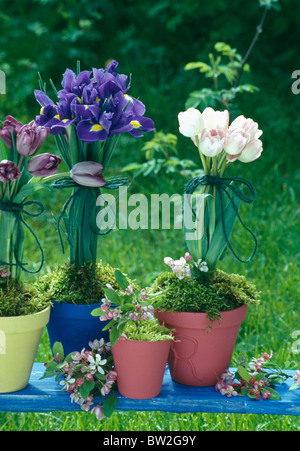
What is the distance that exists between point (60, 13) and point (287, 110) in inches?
67.7

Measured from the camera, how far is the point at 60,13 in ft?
13.5

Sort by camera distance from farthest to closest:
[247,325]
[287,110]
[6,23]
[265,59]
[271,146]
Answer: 1. [6,23]
2. [265,59]
3. [287,110]
4. [271,146]
5. [247,325]

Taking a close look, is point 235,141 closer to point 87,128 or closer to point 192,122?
point 192,122

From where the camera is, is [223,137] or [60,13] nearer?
[223,137]

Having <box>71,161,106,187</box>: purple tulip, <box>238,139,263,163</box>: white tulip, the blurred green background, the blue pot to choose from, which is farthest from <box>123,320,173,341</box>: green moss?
the blurred green background

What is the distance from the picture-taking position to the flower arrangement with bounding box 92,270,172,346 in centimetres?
129

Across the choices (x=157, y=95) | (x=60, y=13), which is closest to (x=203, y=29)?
(x=157, y=95)

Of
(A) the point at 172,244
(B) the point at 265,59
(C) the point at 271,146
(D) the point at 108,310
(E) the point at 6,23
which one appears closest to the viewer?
(D) the point at 108,310

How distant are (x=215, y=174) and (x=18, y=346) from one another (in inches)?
23.6

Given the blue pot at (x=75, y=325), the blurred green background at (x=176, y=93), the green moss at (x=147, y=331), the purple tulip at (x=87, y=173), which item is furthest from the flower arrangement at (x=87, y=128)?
the blurred green background at (x=176, y=93)

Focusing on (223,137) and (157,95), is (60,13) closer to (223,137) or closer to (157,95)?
(157,95)

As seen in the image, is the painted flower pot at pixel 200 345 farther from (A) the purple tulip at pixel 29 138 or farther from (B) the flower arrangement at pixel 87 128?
(A) the purple tulip at pixel 29 138

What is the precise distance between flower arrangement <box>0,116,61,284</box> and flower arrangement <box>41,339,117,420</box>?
22 centimetres

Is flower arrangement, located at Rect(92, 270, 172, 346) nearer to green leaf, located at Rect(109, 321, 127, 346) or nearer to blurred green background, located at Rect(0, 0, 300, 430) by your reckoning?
green leaf, located at Rect(109, 321, 127, 346)
